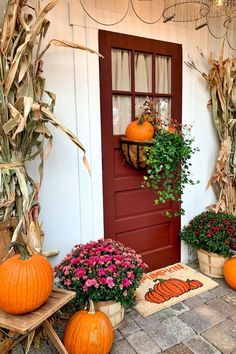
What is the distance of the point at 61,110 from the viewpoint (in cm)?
218

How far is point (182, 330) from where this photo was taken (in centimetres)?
197

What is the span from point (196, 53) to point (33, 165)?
1981 millimetres

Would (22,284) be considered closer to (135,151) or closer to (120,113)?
A: (135,151)

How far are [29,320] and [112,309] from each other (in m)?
0.68

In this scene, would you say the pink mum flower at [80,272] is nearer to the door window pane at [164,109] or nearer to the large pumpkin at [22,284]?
the large pumpkin at [22,284]

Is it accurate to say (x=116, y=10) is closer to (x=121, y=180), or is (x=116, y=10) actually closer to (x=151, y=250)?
(x=121, y=180)

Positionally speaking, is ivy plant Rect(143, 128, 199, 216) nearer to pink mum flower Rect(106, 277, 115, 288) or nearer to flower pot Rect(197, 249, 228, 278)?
flower pot Rect(197, 249, 228, 278)

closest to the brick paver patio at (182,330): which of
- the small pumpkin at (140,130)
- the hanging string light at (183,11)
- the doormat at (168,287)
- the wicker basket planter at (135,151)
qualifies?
the doormat at (168,287)

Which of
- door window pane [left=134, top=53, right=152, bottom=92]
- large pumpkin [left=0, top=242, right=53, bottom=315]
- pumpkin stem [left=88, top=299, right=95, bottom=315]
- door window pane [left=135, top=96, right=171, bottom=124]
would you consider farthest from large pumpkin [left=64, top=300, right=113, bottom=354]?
door window pane [left=134, top=53, right=152, bottom=92]

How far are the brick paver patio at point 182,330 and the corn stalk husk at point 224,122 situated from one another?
3.58ft

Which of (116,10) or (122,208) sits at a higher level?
(116,10)

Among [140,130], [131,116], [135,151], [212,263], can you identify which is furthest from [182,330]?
[131,116]

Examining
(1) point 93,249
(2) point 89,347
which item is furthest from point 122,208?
(2) point 89,347

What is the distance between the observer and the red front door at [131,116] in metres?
2.39
